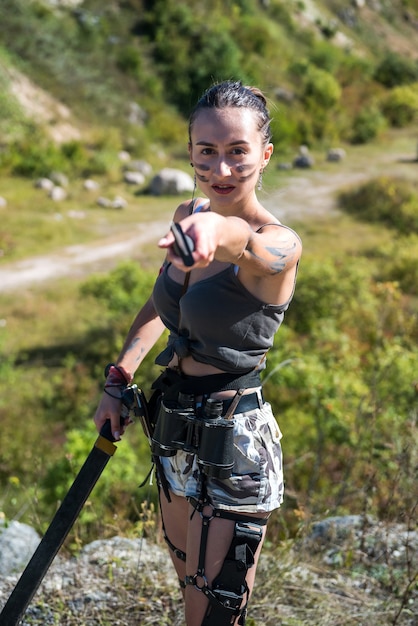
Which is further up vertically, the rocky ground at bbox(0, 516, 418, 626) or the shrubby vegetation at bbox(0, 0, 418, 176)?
the rocky ground at bbox(0, 516, 418, 626)

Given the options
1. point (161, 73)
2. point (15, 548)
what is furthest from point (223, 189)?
point (161, 73)

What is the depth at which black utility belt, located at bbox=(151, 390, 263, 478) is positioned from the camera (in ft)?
6.70

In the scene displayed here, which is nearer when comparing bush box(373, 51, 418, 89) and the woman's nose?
the woman's nose

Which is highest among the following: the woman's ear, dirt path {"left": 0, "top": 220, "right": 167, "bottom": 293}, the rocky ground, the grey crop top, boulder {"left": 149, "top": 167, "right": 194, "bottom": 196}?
the woman's ear

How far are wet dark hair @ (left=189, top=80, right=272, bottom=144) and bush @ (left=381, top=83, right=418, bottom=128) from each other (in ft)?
82.6

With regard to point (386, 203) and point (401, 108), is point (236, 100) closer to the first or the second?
point (386, 203)

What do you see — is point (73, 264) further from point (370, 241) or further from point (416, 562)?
point (416, 562)

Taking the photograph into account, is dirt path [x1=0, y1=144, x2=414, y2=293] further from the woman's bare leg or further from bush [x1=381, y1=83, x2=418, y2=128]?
bush [x1=381, y1=83, x2=418, y2=128]

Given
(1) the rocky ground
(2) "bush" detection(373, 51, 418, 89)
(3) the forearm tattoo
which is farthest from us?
(2) "bush" detection(373, 51, 418, 89)

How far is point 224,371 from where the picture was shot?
83.0 inches

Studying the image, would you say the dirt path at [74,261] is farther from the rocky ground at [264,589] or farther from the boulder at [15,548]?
Result: the rocky ground at [264,589]

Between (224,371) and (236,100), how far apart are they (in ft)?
2.44

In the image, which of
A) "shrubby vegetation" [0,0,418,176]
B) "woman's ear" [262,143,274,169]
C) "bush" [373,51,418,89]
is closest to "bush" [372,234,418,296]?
"shrubby vegetation" [0,0,418,176]

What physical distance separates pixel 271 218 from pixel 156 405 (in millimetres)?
685
